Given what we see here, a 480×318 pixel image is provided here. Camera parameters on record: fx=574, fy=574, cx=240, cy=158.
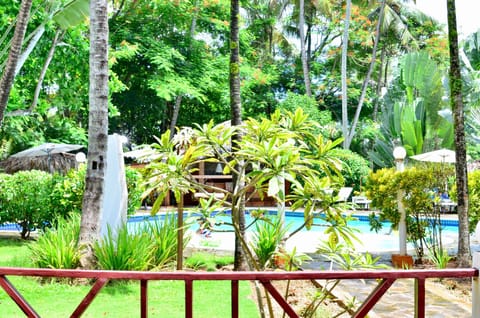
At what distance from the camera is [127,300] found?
6324 mm

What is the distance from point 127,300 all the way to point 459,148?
16.2ft

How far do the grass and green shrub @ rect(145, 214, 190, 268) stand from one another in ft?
1.49

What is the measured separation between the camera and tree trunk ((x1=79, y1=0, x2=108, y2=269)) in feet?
24.4

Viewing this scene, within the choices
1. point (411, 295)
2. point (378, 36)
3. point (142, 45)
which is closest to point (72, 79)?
point (142, 45)

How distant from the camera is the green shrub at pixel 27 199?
10992mm

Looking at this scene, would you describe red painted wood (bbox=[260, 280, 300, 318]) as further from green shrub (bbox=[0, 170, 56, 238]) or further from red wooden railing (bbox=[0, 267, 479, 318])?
green shrub (bbox=[0, 170, 56, 238])

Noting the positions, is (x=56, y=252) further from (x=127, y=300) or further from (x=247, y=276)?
(x=247, y=276)

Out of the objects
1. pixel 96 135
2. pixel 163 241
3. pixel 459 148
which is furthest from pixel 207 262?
pixel 459 148

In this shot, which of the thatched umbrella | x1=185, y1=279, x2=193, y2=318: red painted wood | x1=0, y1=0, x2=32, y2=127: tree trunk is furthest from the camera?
the thatched umbrella

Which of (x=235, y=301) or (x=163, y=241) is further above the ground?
(x=235, y=301)

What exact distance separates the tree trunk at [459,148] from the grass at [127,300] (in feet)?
10.3

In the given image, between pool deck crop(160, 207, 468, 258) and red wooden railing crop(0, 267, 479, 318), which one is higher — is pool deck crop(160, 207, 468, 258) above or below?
below

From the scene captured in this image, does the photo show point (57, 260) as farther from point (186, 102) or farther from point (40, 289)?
point (186, 102)

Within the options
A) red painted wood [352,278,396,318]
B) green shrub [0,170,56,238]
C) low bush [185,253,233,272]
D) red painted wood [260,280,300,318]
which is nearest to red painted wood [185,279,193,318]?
red painted wood [260,280,300,318]
